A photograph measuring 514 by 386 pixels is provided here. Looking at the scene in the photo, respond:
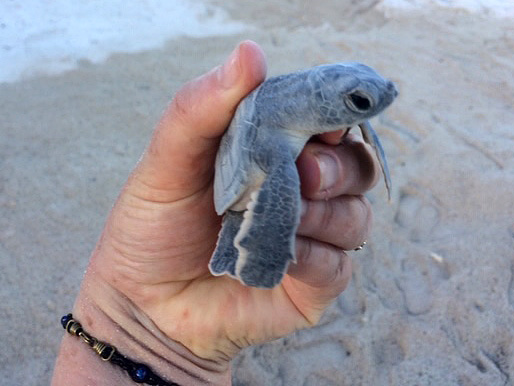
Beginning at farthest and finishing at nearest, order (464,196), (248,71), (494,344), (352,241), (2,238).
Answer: (464,196)
(2,238)
(494,344)
(352,241)
(248,71)

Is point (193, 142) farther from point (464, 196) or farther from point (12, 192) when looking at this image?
point (464, 196)

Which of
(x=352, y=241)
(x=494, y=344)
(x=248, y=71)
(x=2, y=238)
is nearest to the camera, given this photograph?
(x=248, y=71)

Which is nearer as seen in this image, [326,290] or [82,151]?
[326,290]

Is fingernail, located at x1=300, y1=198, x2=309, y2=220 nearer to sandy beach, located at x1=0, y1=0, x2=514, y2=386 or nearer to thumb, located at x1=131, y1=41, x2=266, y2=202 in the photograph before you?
thumb, located at x1=131, y1=41, x2=266, y2=202

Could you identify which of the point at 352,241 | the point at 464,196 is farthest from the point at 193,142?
the point at 464,196

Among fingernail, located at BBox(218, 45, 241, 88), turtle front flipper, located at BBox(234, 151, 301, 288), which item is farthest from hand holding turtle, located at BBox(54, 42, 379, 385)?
turtle front flipper, located at BBox(234, 151, 301, 288)

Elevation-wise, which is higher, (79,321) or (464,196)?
(79,321)

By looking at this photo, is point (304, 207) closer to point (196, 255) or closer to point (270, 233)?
point (270, 233)

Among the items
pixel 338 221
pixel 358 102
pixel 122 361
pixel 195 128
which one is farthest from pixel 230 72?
pixel 122 361

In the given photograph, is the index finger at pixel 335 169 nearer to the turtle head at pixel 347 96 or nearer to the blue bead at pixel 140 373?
the turtle head at pixel 347 96
